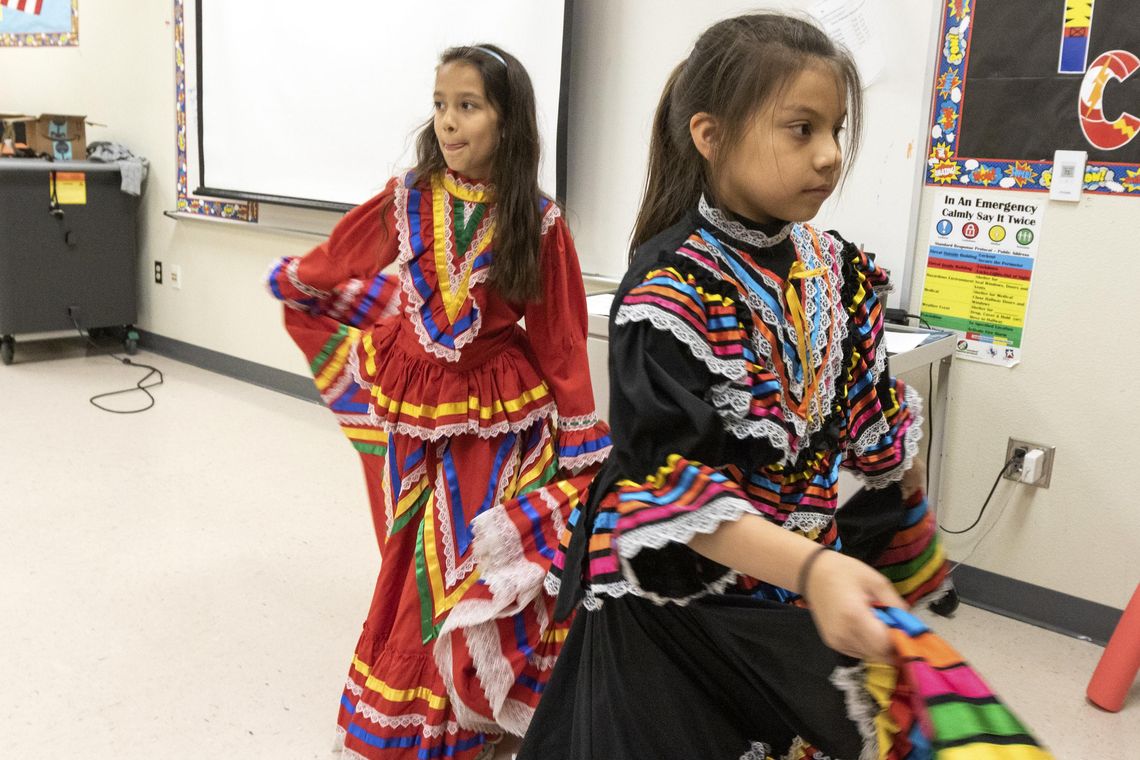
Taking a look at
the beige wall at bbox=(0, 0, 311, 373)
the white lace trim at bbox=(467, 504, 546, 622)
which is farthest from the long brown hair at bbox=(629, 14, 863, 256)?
the beige wall at bbox=(0, 0, 311, 373)

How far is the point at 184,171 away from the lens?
4.53 meters

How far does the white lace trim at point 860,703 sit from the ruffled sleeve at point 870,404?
30 centimetres

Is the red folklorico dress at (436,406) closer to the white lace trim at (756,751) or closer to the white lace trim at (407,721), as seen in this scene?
the white lace trim at (407,721)

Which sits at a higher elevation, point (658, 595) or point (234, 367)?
point (658, 595)

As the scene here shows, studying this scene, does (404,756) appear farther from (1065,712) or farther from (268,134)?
(268,134)

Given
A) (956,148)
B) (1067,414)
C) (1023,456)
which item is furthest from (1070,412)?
(956,148)

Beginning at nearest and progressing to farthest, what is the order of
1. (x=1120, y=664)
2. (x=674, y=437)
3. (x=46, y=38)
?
(x=674, y=437), (x=1120, y=664), (x=46, y=38)

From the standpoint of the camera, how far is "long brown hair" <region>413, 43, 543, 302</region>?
171 centimetres

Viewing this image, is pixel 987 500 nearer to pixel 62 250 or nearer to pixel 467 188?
pixel 467 188

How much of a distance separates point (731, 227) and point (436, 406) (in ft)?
2.83

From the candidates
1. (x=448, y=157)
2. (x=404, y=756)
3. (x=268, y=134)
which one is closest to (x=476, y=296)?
(x=448, y=157)

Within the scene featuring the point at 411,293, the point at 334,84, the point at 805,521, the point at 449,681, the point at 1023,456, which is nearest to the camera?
the point at 805,521

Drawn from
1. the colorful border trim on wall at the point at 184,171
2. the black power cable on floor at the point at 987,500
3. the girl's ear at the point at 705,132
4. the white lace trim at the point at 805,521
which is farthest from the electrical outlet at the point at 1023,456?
the colorful border trim on wall at the point at 184,171

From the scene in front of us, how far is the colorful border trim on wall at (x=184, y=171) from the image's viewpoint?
4250 millimetres
